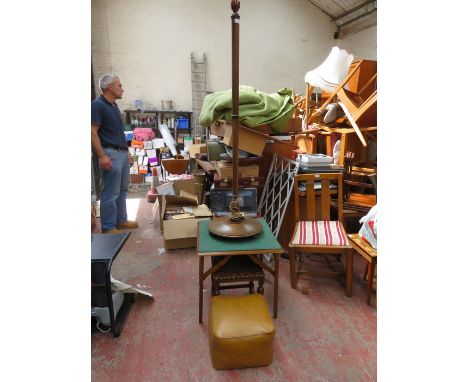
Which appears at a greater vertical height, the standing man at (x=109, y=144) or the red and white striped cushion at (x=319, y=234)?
the standing man at (x=109, y=144)

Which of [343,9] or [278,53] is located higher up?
[343,9]

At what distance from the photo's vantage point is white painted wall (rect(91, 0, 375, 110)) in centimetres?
651

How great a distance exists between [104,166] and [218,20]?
17.5ft

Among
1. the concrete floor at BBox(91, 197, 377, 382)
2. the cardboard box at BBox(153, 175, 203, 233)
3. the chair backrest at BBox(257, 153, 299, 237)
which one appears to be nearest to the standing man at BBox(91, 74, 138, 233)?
the cardboard box at BBox(153, 175, 203, 233)

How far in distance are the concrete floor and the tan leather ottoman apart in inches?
2.4

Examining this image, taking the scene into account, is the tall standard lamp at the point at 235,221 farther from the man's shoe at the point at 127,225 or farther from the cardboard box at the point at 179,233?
the man's shoe at the point at 127,225

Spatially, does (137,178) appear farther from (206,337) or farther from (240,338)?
(240,338)

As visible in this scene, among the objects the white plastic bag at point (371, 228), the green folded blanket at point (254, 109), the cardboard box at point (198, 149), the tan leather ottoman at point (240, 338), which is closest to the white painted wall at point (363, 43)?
the cardboard box at point (198, 149)

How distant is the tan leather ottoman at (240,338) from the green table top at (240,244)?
32 centimetres

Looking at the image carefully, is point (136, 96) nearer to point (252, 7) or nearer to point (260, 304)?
point (252, 7)

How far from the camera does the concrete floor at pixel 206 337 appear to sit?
157cm

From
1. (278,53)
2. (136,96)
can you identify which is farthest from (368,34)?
(136,96)

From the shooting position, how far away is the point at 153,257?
2.93 metres

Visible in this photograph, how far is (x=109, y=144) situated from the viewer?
3.19 m
